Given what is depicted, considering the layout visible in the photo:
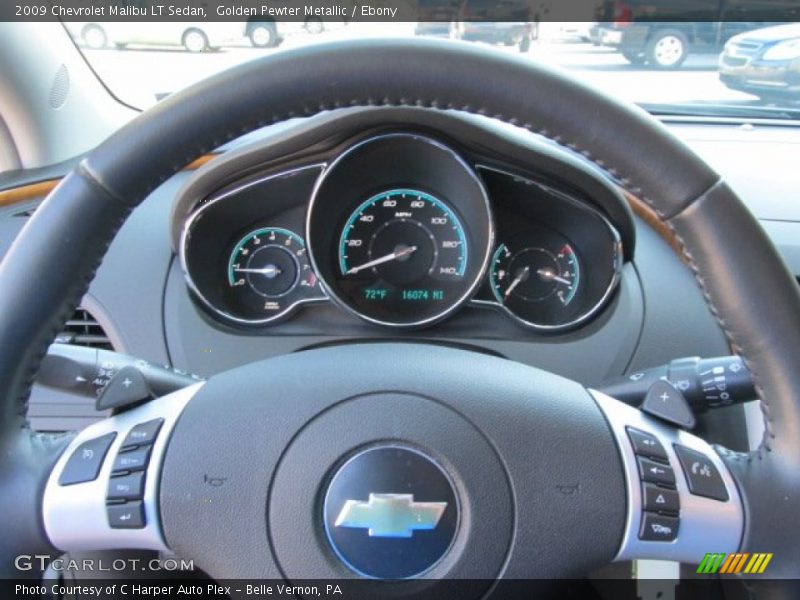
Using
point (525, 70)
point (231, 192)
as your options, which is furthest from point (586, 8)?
point (525, 70)

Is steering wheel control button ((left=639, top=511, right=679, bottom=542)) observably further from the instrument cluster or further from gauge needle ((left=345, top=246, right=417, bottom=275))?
gauge needle ((left=345, top=246, right=417, bottom=275))

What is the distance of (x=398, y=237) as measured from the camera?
7.13 feet

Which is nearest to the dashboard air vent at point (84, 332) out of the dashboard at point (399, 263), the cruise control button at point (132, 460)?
the dashboard at point (399, 263)

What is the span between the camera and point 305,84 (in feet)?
3.21

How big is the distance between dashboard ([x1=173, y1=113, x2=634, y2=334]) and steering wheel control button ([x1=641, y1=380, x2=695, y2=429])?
80 cm

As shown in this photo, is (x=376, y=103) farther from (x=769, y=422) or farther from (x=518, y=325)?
(x=518, y=325)

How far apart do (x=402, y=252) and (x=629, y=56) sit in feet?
2.95

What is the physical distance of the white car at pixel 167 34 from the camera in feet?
7.64

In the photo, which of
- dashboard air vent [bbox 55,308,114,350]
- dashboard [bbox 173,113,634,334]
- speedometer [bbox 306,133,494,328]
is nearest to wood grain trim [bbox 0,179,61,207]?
dashboard air vent [bbox 55,308,114,350]

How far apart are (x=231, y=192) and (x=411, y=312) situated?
1.68 ft

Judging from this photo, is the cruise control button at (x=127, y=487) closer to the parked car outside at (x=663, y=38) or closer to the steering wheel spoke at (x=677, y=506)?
the steering wheel spoke at (x=677, y=506)

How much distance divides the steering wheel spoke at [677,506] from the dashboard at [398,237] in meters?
0.90

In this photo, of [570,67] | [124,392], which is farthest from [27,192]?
[570,67]

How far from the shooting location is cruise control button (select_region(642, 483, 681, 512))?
105 centimetres
